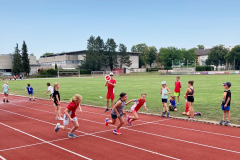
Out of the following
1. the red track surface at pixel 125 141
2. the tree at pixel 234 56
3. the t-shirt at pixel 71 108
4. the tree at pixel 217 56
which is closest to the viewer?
the red track surface at pixel 125 141

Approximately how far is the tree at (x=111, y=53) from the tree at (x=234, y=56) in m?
51.4

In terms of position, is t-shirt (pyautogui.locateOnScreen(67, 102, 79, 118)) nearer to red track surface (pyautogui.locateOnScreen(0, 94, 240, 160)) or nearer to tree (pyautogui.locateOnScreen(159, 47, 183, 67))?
red track surface (pyautogui.locateOnScreen(0, 94, 240, 160))

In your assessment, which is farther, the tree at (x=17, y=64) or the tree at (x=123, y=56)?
the tree at (x=123, y=56)

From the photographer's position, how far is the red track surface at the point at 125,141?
657 centimetres

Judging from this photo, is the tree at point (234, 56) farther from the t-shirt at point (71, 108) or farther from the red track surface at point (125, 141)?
the t-shirt at point (71, 108)

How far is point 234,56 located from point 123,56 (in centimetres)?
5000

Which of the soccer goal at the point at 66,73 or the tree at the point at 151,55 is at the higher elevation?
the tree at the point at 151,55

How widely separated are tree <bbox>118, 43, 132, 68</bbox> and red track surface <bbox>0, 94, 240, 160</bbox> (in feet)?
302

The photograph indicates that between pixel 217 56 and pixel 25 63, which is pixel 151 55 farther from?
pixel 25 63

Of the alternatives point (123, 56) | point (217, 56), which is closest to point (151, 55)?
point (123, 56)

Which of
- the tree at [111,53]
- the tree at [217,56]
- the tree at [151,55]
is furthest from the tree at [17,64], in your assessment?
the tree at [217,56]

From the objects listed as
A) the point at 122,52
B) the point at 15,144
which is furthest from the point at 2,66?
the point at 15,144

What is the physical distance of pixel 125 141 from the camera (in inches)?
307

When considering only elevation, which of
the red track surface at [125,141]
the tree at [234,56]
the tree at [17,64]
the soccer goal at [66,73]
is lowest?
the red track surface at [125,141]
